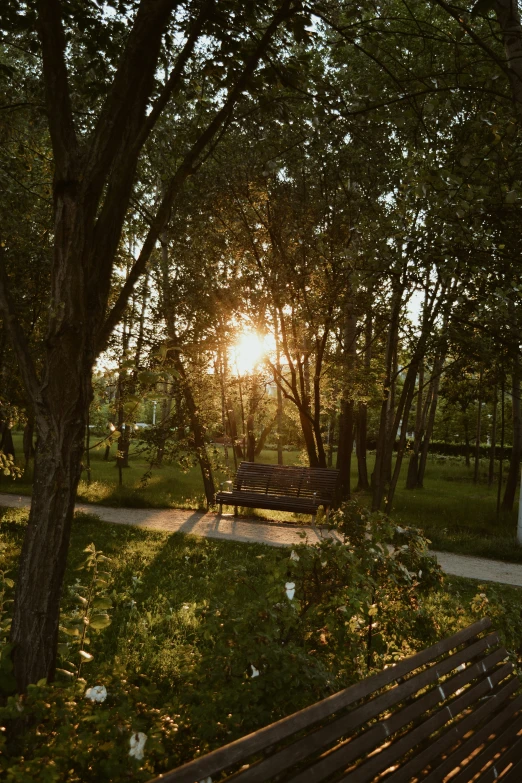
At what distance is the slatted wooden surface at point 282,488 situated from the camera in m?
11.4

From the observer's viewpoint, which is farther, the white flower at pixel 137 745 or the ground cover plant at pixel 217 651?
the ground cover plant at pixel 217 651

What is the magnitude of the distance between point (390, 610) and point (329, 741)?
2805 millimetres

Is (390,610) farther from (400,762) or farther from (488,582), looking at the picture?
(488,582)

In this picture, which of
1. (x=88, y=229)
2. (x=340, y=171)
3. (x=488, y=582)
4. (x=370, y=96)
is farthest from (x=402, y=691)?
(x=340, y=171)

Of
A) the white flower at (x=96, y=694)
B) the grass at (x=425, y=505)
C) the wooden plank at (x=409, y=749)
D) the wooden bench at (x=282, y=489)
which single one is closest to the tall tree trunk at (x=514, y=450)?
the grass at (x=425, y=505)

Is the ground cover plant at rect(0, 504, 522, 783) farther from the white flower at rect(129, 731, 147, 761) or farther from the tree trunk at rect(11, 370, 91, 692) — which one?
the tree trunk at rect(11, 370, 91, 692)

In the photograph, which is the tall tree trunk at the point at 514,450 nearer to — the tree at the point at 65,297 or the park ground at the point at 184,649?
the park ground at the point at 184,649

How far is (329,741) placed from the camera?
196 centimetres

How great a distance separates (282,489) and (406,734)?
1001 centimetres

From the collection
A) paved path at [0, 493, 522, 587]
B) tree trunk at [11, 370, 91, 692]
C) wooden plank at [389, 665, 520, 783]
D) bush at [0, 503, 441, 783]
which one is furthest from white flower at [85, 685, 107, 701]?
paved path at [0, 493, 522, 587]

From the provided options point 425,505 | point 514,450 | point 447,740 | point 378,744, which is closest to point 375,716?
point 378,744

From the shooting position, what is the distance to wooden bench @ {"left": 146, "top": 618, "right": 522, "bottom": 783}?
5.76 ft

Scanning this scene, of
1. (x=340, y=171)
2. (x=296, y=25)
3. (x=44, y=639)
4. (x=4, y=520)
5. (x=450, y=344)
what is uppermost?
(x=340, y=171)

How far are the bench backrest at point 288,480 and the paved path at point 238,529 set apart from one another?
67 centimetres
